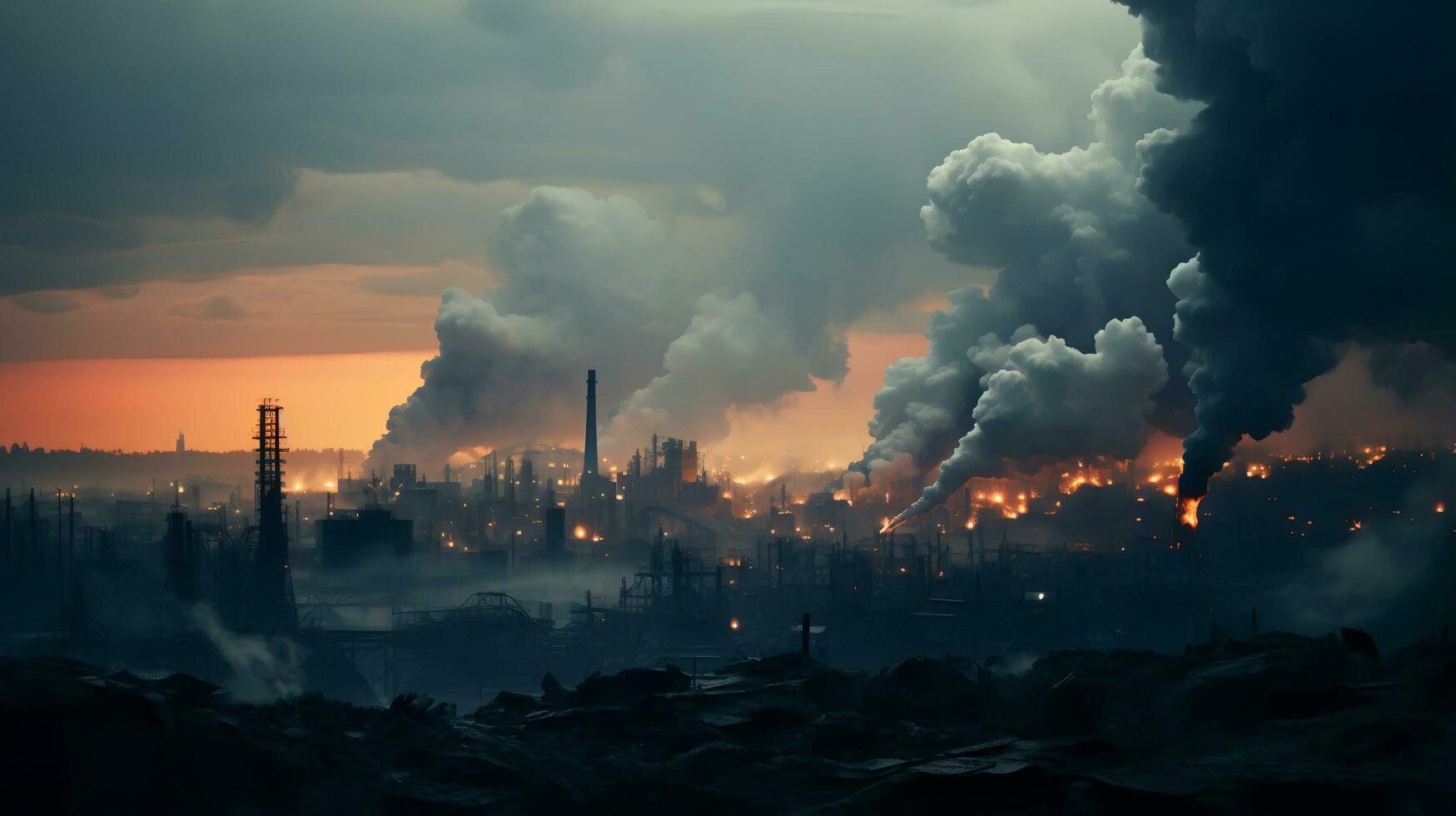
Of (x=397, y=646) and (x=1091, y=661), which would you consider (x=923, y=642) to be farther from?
(x=1091, y=661)

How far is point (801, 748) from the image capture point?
159ft

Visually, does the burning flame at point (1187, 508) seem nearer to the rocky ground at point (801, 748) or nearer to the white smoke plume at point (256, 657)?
the rocky ground at point (801, 748)

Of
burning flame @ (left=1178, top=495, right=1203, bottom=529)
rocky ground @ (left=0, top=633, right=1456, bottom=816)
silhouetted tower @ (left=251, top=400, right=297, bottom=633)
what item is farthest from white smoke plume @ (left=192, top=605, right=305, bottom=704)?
rocky ground @ (left=0, top=633, right=1456, bottom=816)

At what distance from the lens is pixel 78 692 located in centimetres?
4088

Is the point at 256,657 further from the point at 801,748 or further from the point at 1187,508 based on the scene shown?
the point at 801,748

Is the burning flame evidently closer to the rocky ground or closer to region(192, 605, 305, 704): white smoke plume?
the rocky ground

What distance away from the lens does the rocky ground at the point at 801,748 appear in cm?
3962

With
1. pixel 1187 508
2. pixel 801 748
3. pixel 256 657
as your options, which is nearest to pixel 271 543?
pixel 256 657

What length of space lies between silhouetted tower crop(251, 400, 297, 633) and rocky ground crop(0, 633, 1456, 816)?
79.5 metres

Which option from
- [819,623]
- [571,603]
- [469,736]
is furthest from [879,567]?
[469,736]

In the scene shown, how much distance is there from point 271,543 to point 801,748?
95103mm

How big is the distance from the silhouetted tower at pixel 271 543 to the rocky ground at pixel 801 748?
7953cm

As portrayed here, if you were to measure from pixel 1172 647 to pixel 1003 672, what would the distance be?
95.5 meters

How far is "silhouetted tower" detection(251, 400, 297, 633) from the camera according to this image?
12950 centimetres
